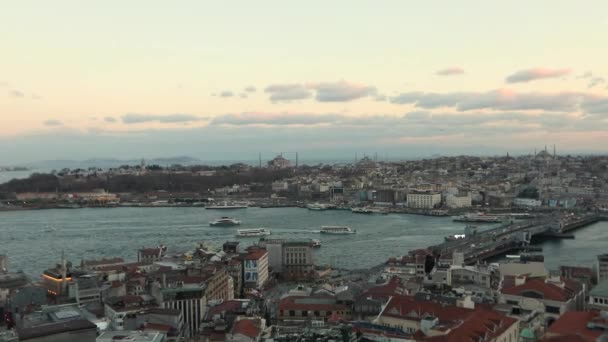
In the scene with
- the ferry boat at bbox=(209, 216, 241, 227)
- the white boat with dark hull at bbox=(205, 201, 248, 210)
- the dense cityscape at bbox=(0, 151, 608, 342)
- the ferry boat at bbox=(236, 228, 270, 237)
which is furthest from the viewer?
the white boat with dark hull at bbox=(205, 201, 248, 210)

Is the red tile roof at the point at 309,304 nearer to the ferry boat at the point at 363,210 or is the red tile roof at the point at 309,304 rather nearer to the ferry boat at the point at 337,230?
the ferry boat at the point at 337,230

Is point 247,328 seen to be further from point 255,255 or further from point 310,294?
point 255,255

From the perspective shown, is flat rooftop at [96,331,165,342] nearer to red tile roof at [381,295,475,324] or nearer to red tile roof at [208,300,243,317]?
red tile roof at [208,300,243,317]

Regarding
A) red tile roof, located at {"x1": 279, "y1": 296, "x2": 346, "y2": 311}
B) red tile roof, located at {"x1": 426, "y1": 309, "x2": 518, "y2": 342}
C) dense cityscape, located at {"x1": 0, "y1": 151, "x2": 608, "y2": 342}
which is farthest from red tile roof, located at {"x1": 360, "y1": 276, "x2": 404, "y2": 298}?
red tile roof, located at {"x1": 426, "y1": 309, "x2": 518, "y2": 342}

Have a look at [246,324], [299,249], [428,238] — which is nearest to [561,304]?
[246,324]

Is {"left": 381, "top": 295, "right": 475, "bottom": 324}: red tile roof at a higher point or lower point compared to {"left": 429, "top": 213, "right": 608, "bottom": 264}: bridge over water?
higher

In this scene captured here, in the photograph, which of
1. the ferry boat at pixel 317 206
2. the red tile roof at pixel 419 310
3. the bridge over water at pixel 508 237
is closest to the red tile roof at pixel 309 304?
the red tile roof at pixel 419 310
